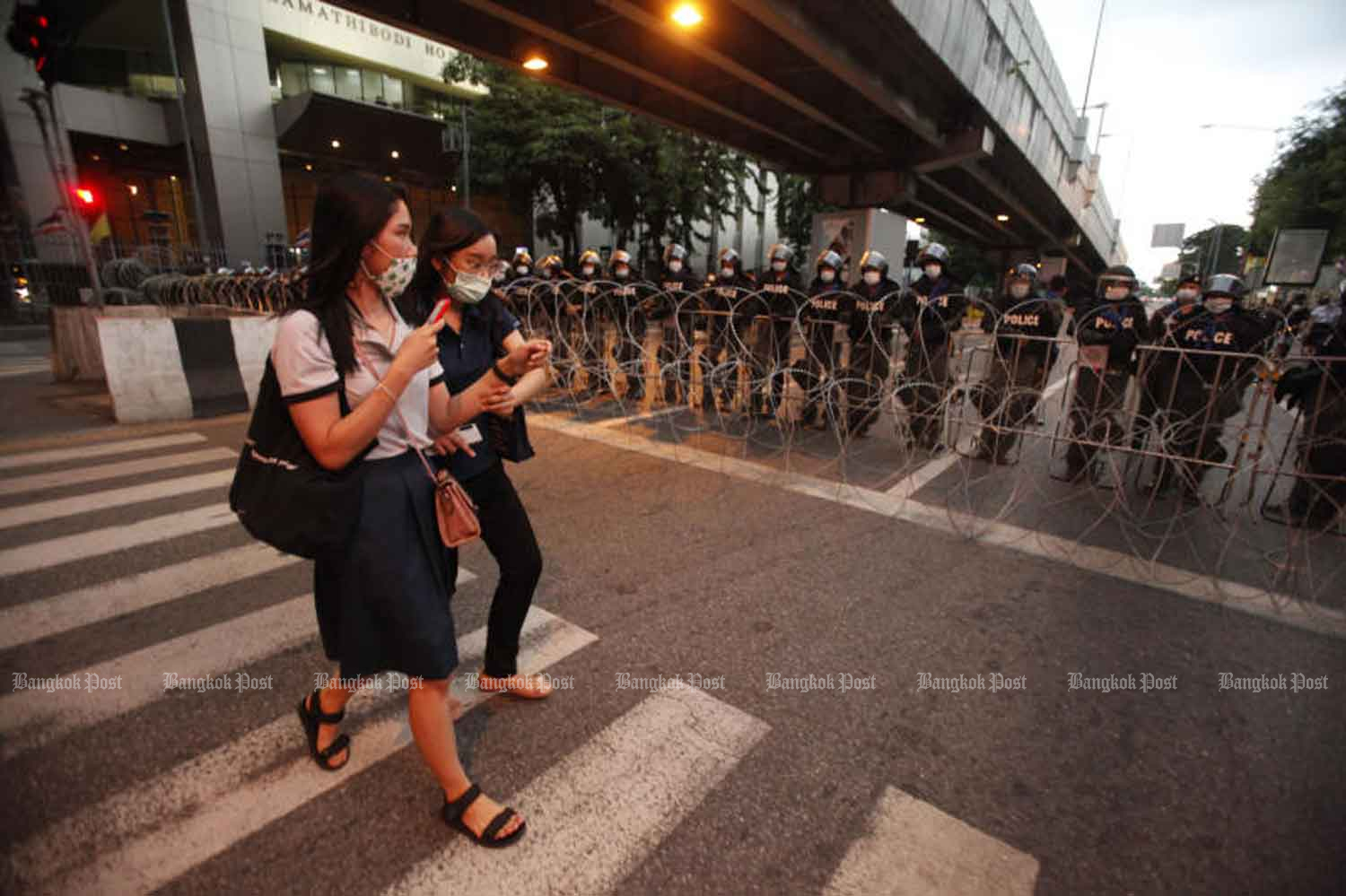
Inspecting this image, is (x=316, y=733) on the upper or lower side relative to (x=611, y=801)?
upper

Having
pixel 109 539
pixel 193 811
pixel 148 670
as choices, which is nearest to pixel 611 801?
pixel 193 811

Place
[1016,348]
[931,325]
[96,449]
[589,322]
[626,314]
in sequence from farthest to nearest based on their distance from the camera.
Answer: [589,322] < [626,314] < [931,325] < [96,449] < [1016,348]

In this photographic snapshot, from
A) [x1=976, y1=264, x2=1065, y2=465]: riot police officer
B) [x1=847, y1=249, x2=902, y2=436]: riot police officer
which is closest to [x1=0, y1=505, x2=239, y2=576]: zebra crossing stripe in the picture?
[x1=847, y1=249, x2=902, y2=436]: riot police officer

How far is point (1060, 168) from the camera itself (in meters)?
23.0

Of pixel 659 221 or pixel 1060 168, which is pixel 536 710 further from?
pixel 1060 168

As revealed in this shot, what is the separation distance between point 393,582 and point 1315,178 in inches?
1359

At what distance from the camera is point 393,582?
1836mm

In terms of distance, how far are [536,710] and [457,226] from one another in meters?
2.01

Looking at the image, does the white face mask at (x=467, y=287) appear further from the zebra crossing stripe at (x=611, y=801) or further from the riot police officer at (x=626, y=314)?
the riot police officer at (x=626, y=314)

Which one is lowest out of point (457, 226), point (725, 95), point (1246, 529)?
point (1246, 529)

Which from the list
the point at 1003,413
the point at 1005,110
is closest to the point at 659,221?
the point at 1005,110

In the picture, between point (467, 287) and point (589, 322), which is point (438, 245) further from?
point (589, 322)

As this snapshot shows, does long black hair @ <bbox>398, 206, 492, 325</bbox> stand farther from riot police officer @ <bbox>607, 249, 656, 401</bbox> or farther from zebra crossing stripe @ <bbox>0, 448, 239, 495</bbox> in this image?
riot police officer @ <bbox>607, 249, 656, 401</bbox>

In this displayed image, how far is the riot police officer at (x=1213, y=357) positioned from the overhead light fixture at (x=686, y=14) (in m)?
6.96
